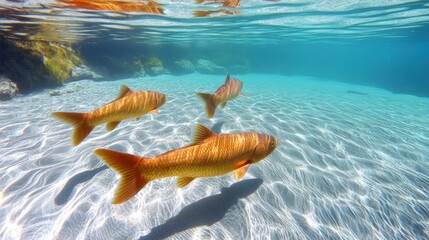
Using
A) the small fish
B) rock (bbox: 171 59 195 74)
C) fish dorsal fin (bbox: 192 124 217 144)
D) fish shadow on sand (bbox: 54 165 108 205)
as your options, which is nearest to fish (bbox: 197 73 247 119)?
the small fish

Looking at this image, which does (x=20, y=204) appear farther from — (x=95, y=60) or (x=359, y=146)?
(x=95, y=60)

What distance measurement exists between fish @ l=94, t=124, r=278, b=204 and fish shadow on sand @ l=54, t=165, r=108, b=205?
2.48 meters

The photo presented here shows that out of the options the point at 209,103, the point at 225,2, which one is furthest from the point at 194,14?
the point at 209,103

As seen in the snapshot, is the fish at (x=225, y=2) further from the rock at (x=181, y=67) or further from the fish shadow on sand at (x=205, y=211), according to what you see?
the rock at (x=181, y=67)

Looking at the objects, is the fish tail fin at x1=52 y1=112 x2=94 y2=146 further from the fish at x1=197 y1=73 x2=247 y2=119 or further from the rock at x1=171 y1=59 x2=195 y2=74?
the rock at x1=171 y1=59 x2=195 y2=74

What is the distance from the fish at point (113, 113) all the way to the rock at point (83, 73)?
17.2 meters

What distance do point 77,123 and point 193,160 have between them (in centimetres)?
215

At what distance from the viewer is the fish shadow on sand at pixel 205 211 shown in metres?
3.25

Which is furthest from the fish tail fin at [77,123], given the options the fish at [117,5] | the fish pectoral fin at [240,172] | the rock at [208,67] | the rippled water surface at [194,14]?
the rock at [208,67]

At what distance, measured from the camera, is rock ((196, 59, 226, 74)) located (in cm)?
3923

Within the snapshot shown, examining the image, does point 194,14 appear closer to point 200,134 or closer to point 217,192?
point 217,192

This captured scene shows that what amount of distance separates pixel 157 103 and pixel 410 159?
7.77 meters

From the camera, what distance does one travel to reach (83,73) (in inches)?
725

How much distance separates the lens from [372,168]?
5680 mm
